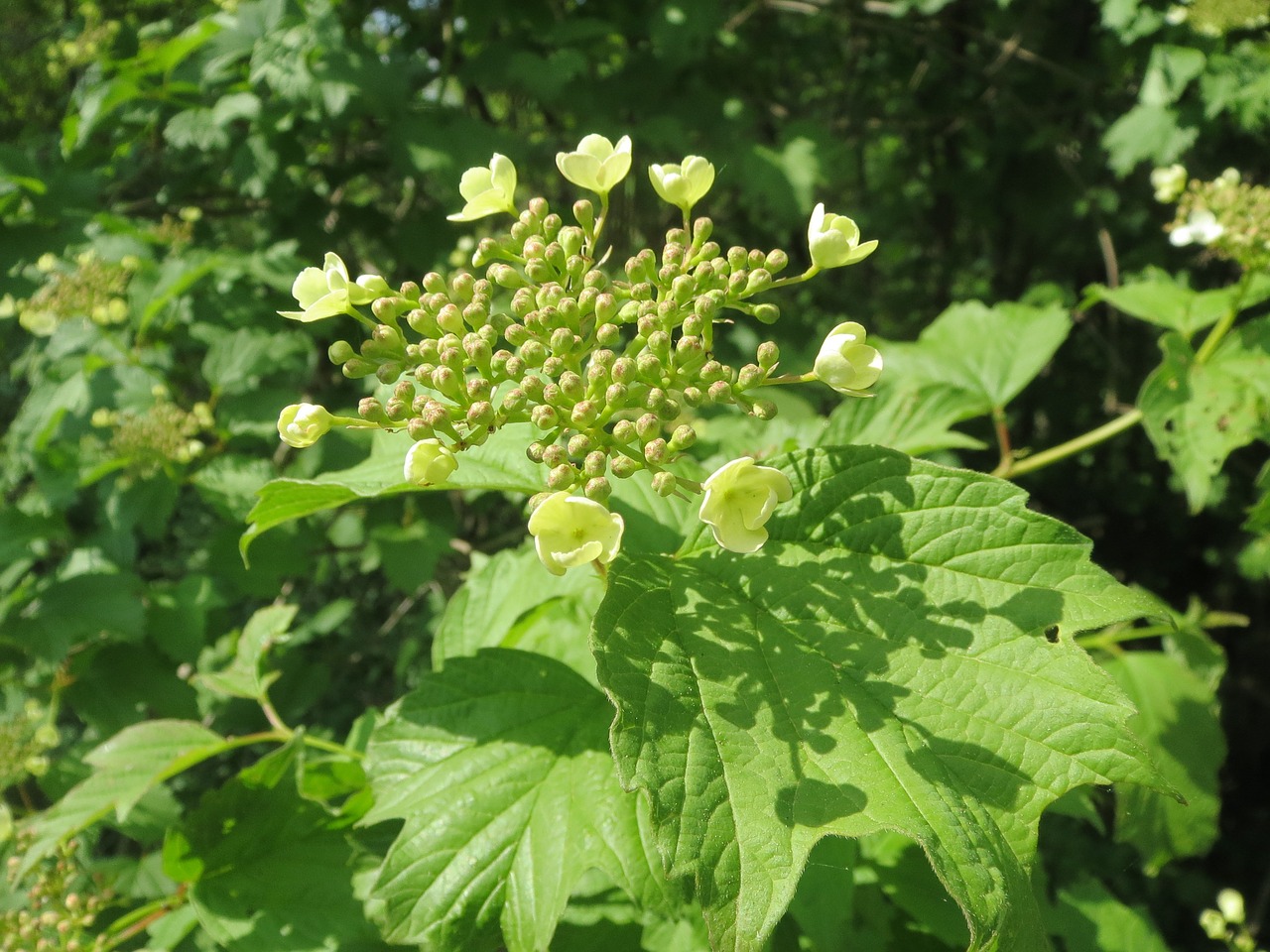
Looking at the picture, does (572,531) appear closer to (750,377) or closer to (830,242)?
(750,377)

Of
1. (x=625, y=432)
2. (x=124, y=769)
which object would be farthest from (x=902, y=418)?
(x=124, y=769)

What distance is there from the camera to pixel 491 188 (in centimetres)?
161

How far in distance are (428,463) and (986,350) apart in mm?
1943

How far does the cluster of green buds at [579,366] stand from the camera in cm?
121

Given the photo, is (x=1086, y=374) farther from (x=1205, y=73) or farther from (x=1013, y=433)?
(x=1205, y=73)

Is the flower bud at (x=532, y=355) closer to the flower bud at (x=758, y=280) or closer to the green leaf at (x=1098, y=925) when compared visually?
the flower bud at (x=758, y=280)

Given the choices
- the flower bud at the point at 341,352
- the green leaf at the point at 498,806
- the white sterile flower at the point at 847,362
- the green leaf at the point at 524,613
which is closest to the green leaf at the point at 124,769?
the green leaf at the point at 524,613

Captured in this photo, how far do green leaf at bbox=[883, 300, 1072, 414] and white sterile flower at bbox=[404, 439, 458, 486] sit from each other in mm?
1596

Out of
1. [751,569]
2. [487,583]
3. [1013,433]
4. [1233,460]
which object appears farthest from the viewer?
[1013,433]

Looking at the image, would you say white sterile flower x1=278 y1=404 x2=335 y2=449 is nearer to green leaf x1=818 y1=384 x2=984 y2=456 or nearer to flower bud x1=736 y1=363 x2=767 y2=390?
flower bud x1=736 y1=363 x2=767 y2=390

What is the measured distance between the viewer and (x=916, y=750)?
1.11 m

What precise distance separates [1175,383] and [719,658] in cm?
174

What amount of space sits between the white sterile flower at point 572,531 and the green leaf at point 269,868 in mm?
979

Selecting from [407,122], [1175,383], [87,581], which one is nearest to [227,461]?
[87,581]
